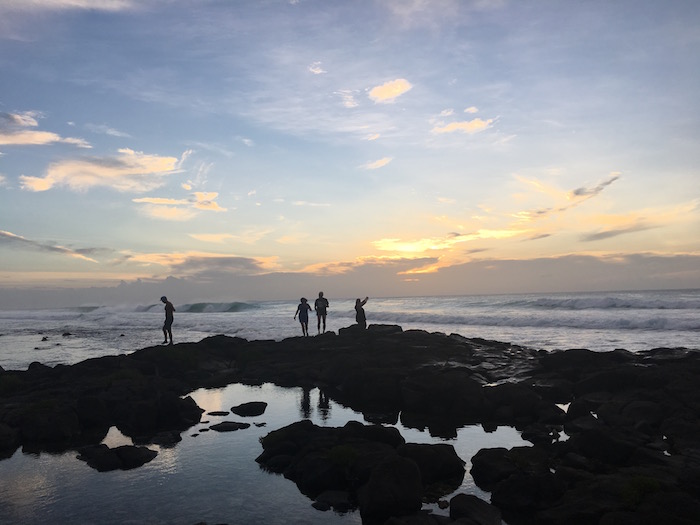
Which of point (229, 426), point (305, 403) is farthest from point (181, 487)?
point (305, 403)

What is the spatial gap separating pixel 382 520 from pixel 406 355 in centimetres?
1466

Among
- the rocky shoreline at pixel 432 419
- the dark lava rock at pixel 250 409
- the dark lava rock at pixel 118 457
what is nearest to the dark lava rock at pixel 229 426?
the rocky shoreline at pixel 432 419

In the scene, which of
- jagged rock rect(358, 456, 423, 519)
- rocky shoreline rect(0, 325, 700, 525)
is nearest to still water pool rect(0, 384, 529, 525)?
jagged rock rect(358, 456, 423, 519)

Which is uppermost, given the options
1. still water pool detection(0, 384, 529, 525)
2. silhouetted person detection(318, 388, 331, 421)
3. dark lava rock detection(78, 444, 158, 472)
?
dark lava rock detection(78, 444, 158, 472)

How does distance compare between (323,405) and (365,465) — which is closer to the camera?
(365,465)

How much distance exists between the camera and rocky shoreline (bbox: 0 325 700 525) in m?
8.26

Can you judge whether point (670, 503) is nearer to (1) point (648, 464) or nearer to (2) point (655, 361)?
(1) point (648, 464)

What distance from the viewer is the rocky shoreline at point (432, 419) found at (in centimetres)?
826

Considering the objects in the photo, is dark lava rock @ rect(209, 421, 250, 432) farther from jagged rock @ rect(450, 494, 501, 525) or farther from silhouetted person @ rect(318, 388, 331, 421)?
jagged rock @ rect(450, 494, 501, 525)

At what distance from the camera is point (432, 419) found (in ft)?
48.6

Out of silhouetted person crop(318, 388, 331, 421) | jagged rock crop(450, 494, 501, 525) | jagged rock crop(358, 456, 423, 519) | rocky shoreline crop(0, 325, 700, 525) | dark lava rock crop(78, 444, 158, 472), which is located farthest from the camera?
silhouetted person crop(318, 388, 331, 421)

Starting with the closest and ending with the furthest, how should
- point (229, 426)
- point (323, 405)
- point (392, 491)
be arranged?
point (392, 491) → point (229, 426) → point (323, 405)

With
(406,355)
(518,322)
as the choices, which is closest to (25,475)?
(406,355)

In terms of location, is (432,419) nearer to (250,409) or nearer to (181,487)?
(250,409)
